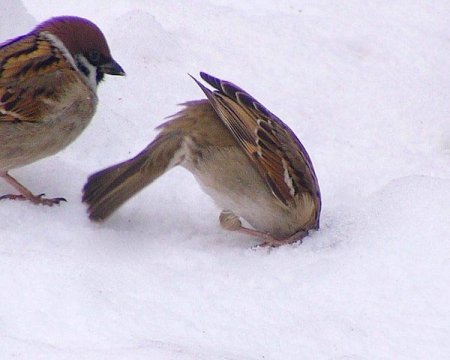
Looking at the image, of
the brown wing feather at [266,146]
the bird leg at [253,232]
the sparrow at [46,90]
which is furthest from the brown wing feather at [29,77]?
the bird leg at [253,232]

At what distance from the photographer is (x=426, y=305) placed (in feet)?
12.1

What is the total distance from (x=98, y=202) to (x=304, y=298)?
1078mm

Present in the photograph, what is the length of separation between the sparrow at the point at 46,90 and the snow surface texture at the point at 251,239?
0.25 m

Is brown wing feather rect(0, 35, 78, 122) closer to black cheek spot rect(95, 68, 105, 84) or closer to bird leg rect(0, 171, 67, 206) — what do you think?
black cheek spot rect(95, 68, 105, 84)

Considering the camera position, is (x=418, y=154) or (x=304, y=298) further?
(x=418, y=154)

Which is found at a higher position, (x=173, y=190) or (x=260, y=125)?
(x=260, y=125)

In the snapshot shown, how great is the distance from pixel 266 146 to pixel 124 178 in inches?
25.6

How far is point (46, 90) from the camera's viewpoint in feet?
14.5

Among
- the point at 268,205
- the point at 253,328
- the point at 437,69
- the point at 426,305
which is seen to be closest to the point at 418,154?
the point at 437,69

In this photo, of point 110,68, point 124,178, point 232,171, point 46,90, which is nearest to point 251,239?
point 232,171

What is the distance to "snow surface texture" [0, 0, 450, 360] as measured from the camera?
341 centimetres

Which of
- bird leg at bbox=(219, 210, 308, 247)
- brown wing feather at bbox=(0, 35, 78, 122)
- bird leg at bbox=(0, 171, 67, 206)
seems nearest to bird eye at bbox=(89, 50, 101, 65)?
brown wing feather at bbox=(0, 35, 78, 122)

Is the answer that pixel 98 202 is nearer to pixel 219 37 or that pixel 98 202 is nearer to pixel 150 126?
pixel 150 126

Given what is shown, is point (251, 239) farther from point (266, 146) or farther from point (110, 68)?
point (110, 68)
